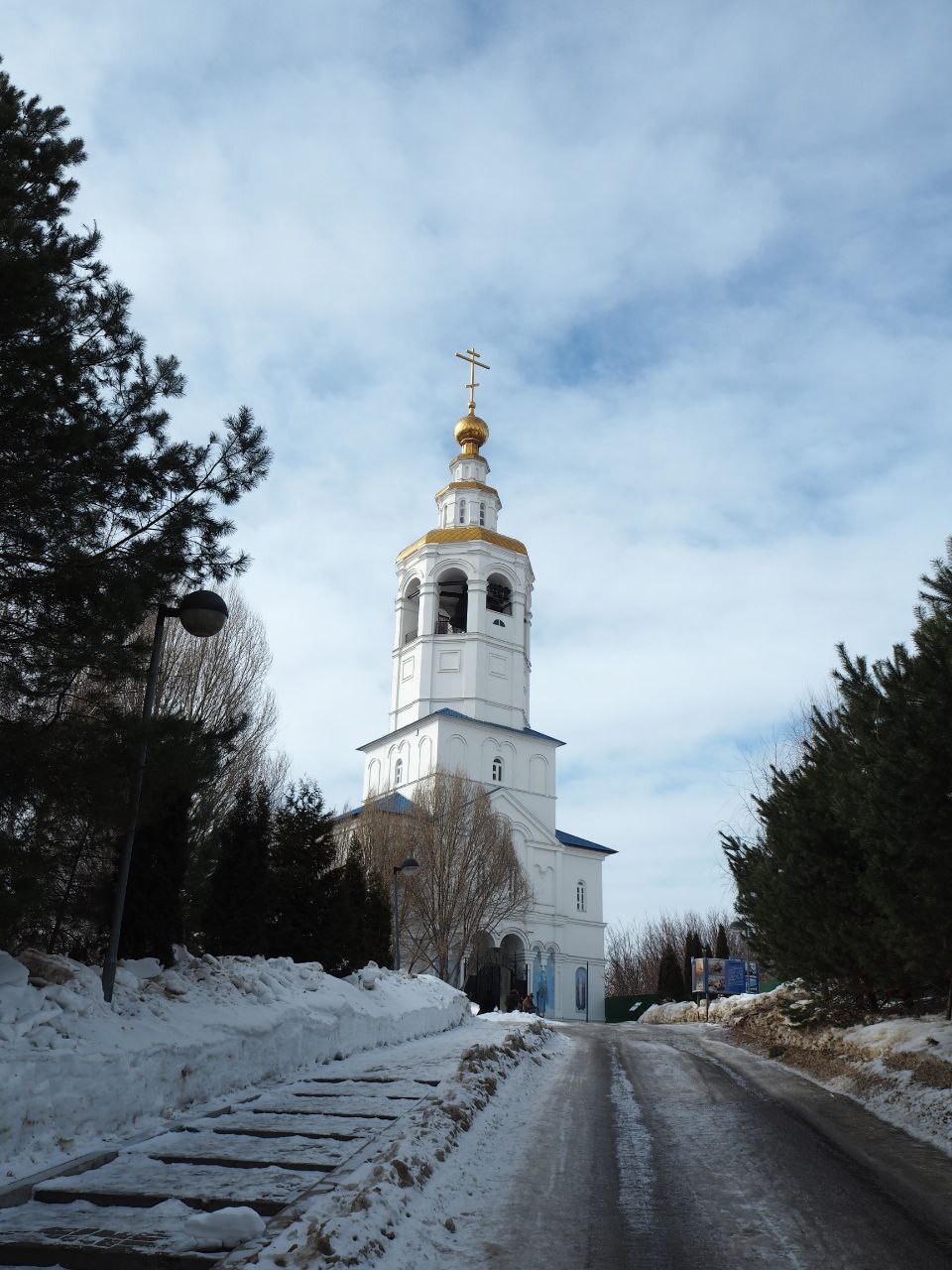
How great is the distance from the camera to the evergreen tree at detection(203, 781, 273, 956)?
519 inches

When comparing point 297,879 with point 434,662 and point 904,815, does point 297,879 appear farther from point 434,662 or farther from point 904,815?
point 434,662

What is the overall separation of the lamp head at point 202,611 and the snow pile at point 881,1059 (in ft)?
24.5

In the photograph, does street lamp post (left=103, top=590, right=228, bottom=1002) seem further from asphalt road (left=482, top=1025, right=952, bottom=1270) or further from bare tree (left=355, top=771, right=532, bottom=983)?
bare tree (left=355, top=771, right=532, bottom=983)

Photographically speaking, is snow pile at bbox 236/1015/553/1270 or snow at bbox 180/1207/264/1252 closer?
snow pile at bbox 236/1015/553/1270

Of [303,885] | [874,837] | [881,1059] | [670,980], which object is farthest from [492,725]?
[874,837]

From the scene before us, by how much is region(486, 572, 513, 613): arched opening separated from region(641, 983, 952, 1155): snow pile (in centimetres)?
3361

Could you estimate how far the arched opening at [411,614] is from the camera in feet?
175

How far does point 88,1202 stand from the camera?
511cm

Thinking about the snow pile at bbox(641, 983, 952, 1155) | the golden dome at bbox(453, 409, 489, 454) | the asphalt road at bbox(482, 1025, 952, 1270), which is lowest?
the asphalt road at bbox(482, 1025, 952, 1270)

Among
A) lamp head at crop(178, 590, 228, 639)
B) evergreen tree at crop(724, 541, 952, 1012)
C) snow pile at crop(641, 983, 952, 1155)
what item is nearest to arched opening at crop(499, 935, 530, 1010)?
snow pile at crop(641, 983, 952, 1155)

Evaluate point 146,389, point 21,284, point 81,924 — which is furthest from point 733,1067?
point 21,284

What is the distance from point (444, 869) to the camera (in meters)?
34.8

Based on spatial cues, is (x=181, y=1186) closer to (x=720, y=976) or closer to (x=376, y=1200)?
(x=376, y=1200)

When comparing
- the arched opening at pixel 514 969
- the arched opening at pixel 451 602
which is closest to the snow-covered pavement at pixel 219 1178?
the arched opening at pixel 514 969
